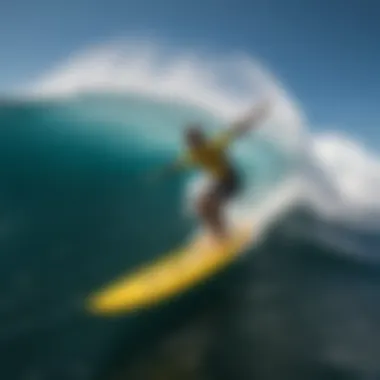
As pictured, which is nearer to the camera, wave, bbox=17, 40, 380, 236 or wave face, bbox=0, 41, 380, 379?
wave face, bbox=0, 41, 380, 379

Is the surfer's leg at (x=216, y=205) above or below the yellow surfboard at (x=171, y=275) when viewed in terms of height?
above

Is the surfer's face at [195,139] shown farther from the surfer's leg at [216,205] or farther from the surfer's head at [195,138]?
the surfer's leg at [216,205]

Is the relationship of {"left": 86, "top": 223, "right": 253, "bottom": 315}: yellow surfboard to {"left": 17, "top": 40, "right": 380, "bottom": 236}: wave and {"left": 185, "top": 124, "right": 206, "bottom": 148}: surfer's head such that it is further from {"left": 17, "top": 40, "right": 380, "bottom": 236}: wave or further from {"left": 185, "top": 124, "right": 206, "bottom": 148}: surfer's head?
{"left": 185, "top": 124, "right": 206, "bottom": 148}: surfer's head

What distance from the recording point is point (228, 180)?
Result: 6.85 ft

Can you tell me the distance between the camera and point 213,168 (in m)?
2.08

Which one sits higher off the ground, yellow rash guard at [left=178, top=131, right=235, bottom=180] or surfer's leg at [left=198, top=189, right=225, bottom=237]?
yellow rash guard at [left=178, top=131, right=235, bottom=180]

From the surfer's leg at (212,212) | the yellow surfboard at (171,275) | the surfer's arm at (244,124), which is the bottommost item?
the yellow surfboard at (171,275)

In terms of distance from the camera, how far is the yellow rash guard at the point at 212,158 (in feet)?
6.78

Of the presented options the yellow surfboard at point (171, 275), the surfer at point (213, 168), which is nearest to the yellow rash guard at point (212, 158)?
the surfer at point (213, 168)

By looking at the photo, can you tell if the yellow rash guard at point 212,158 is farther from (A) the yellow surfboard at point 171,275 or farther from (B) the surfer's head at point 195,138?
(A) the yellow surfboard at point 171,275

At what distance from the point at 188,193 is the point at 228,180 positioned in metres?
0.12

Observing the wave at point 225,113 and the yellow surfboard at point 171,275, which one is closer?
the yellow surfboard at point 171,275

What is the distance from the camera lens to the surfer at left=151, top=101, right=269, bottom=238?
2066mm

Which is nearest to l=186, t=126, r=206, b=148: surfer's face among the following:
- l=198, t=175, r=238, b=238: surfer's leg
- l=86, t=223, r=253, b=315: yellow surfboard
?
l=198, t=175, r=238, b=238: surfer's leg
